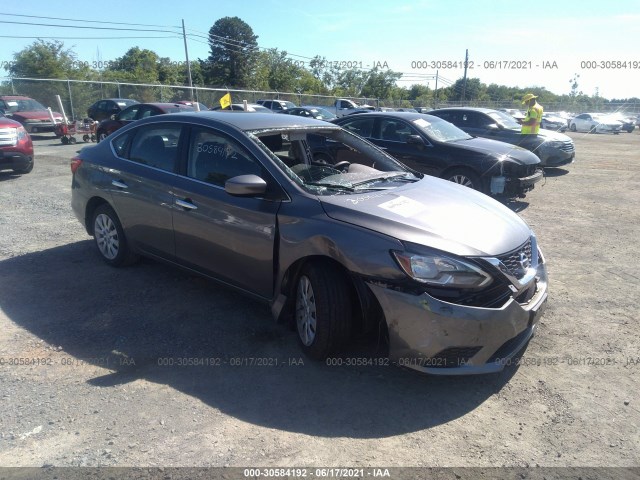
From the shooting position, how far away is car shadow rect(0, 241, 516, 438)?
9.92 feet

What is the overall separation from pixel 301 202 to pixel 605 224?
6068 mm

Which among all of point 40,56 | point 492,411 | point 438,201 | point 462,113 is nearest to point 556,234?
point 438,201

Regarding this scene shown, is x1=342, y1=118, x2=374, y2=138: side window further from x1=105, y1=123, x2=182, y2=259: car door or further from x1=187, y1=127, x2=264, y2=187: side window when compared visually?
x1=187, y1=127, x2=264, y2=187: side window

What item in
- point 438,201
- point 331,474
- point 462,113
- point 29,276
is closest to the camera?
point 331,474

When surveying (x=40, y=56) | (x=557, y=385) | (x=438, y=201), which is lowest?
(x=557, y=385)

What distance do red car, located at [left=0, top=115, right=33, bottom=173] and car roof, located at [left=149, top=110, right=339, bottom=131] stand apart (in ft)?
22.4

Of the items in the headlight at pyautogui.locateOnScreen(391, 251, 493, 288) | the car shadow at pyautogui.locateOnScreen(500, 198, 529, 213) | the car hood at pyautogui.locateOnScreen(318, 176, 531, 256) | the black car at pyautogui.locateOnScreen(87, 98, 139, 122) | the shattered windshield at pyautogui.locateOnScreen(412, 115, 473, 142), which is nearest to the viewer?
the headlight at pyautogui.locateOnScreen(391, 251, 493, 288)

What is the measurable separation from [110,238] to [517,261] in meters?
4.10

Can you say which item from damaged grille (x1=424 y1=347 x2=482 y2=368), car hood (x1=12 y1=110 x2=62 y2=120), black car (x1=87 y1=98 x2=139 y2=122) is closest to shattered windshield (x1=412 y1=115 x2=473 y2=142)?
damaged grille (x1=424 y1=347 x2=482 y2=368)

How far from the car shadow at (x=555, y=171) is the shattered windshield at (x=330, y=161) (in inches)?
379

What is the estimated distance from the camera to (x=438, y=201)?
12.6ft

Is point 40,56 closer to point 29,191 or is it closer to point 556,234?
point 29,191

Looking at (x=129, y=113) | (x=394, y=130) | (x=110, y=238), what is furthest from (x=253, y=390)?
(x=129, y=113)

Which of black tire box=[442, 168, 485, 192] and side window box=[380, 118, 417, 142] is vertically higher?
side window box=[380, 118, 417, 142]
